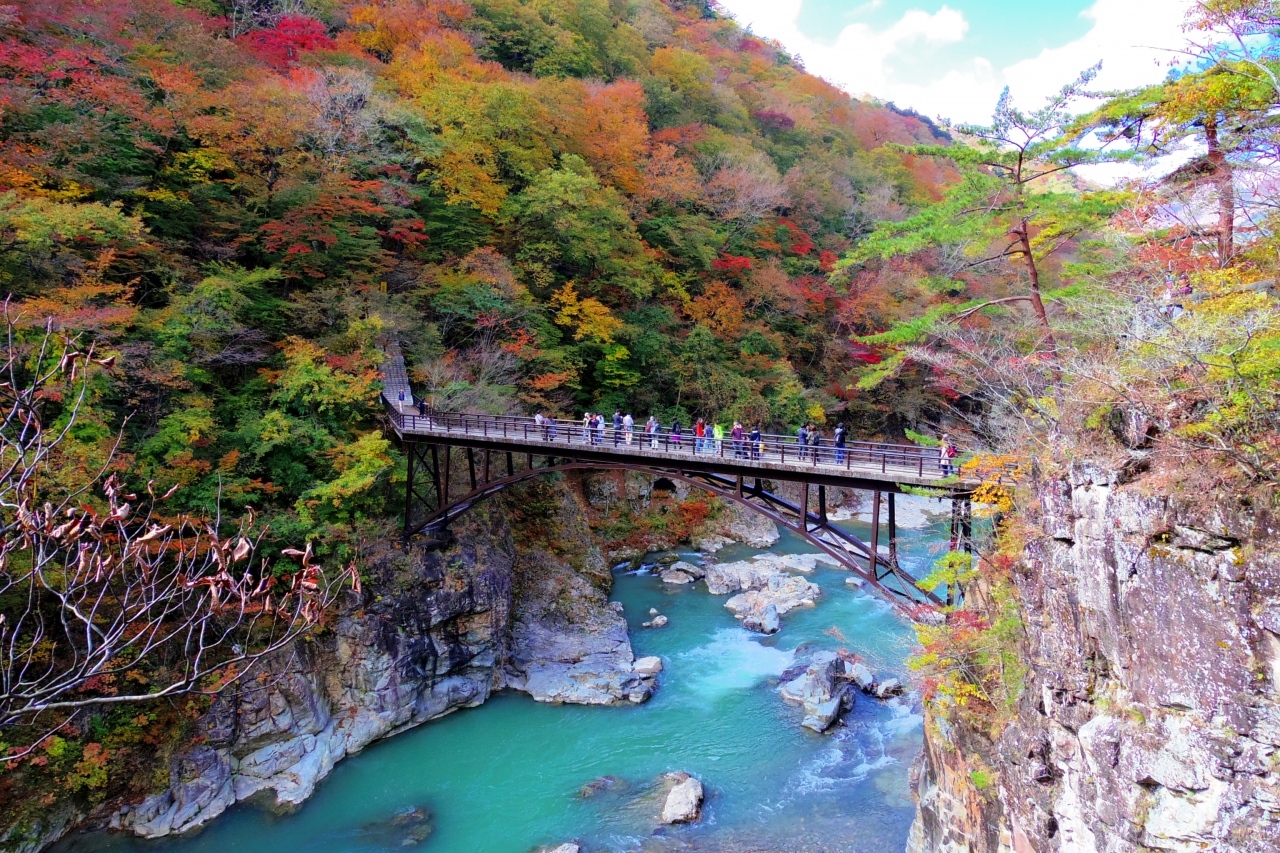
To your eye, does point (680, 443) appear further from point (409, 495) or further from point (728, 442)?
point (409, 495)

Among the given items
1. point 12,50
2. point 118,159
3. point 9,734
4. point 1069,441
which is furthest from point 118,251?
point 1069,441

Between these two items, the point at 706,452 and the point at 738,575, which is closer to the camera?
the point at 706,452

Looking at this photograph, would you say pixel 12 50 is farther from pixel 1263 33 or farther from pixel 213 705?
pixel 1263 33

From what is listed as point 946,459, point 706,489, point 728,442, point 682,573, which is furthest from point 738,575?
point 946,459

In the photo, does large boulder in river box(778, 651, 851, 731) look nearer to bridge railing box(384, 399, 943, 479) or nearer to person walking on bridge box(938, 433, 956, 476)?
bridge railing box(384, 399, 943, 479)

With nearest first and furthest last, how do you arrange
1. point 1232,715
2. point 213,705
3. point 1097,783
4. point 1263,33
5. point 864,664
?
1. point 1232,715
2. point 1097,783
3. point 1263,33
4. point 213,705
5. point 864,664
